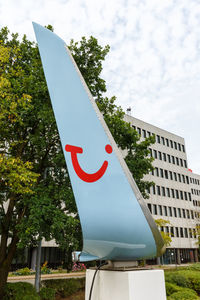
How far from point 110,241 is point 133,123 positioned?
39.5 m

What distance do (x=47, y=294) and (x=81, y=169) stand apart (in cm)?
1150

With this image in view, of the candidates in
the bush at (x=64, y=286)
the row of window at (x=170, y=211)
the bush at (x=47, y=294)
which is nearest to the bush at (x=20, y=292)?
the bush at (x=47, y=294)

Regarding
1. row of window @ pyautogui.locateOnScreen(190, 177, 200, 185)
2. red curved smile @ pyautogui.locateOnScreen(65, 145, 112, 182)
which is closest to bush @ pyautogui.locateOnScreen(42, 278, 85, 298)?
red curved smile @ pyautogui.locateOnScreen(65, 145, 112, 182)

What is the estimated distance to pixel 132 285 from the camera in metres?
2.75

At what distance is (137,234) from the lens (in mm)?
2869

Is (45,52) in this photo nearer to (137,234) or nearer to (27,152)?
(137,234)

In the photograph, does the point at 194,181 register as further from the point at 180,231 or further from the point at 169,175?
the point at 180,231

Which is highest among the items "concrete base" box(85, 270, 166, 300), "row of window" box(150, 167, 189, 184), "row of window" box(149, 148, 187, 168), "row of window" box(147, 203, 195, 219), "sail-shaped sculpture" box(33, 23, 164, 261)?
"row of window" box(149, 148, 187, 168)

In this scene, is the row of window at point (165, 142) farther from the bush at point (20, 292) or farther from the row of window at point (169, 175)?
the bush at point (20, 292)

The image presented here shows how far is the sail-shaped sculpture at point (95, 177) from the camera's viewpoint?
2.90 meters

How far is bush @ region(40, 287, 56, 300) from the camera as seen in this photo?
1197 cm

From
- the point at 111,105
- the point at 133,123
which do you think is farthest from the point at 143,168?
the point at 133,123

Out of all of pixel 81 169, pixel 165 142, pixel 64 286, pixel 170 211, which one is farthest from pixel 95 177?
pixel 165 142

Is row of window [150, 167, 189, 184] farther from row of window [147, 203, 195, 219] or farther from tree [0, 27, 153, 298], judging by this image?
tree [0, 27, 153, 298]
